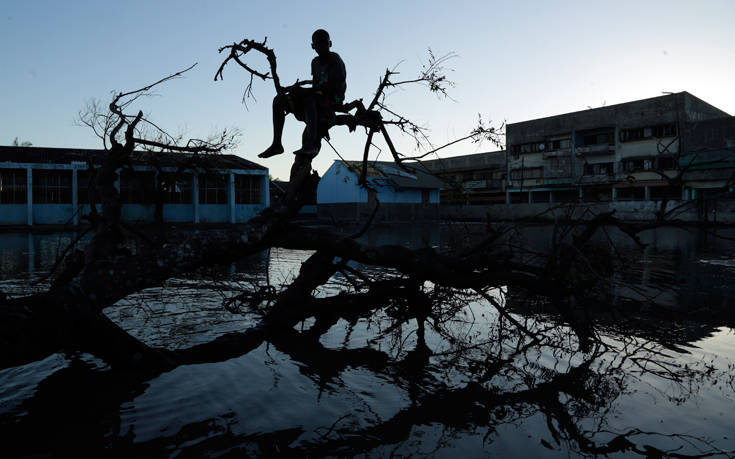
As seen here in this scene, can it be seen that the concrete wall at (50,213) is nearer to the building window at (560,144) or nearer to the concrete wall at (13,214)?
the concrete wall at (13,214)

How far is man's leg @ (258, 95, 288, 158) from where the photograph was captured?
4.66m

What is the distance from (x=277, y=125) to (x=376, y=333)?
304 centimetres

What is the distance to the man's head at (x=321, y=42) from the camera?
4.76m

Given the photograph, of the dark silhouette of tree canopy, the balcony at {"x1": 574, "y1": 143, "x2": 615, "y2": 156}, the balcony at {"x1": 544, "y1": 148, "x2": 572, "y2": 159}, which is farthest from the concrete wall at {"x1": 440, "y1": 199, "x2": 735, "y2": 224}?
the dark silhouette of tree canopy

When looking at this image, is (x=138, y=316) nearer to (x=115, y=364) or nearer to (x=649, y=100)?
(x=115, y=364)

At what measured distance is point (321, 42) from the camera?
15.6 ft

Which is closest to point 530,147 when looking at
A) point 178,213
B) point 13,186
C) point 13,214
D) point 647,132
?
point 647,132

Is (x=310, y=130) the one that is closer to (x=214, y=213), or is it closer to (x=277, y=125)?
(x=277, y=125)

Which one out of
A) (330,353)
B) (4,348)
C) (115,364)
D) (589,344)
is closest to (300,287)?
(330,353)

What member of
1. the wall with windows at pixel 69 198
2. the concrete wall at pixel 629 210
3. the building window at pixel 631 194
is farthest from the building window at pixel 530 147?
the wall with windows at pixel 69 198

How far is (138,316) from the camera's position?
676 centimetres

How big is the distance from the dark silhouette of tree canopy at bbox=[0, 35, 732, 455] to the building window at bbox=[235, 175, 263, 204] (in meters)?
31.7

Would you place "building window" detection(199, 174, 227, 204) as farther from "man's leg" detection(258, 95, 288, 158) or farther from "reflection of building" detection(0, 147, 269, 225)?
"man's leg" detection(258, 95, 288, 158)

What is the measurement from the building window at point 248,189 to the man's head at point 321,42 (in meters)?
32.7
